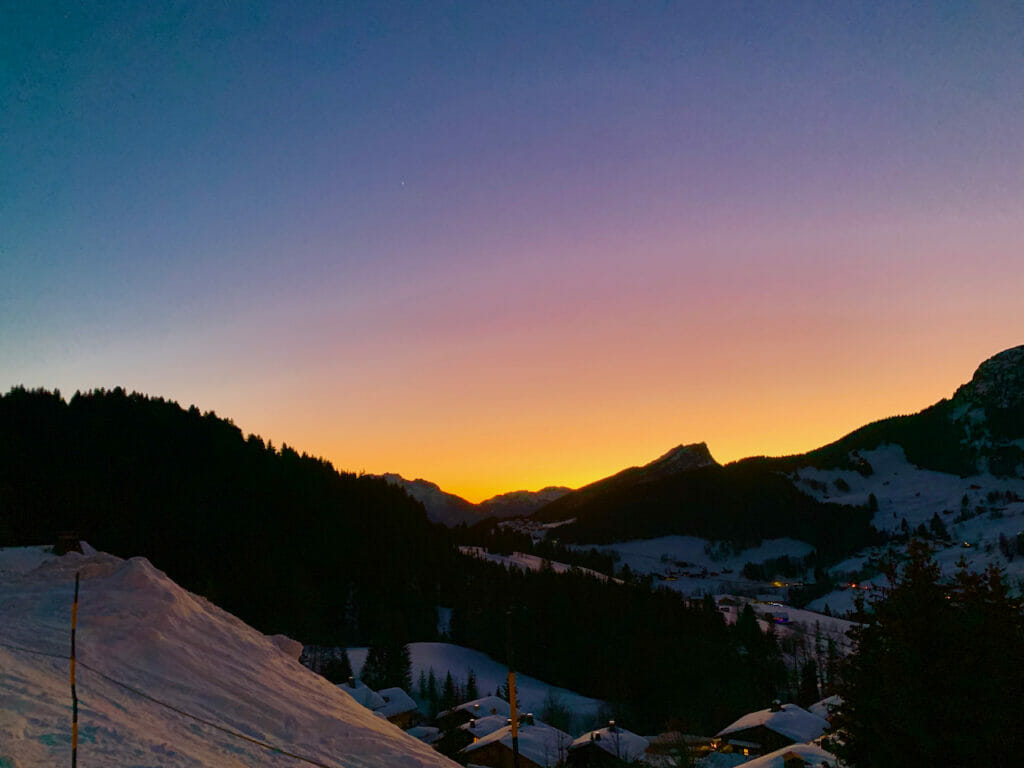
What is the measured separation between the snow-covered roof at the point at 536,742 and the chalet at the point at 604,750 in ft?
3.59

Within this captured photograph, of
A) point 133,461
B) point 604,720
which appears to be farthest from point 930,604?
point 133,461

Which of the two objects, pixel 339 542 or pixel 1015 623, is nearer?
pixel 1015 623

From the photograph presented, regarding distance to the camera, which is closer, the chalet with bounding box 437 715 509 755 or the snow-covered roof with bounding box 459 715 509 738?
the chalet with bounding box 437 715 509 755

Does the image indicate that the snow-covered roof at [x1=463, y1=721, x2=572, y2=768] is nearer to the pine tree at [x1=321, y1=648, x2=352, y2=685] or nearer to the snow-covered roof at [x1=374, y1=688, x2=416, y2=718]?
the snow-covered roof at [x1=374, y1=688, x2=416, y2=718]

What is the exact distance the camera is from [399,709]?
70375 millimetres

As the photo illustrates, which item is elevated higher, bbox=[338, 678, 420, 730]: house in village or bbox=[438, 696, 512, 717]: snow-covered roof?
bbox=[338, 678, 420, 730]: house in village

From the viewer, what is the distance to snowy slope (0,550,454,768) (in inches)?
449

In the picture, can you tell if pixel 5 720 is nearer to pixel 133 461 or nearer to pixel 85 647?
pixel 85 647

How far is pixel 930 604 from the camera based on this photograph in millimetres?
19094

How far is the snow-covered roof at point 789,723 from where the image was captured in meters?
58.4

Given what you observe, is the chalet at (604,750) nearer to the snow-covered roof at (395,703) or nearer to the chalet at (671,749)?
the chalet at (671,749)

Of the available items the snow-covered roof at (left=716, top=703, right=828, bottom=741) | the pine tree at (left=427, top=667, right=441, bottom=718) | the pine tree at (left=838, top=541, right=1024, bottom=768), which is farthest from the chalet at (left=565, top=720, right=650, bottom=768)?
the pine tree at (left=838, top=541, right=1024, bottom=768)

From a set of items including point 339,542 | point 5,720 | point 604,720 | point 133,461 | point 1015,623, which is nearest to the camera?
point 5,720

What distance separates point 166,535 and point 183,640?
9842cm
